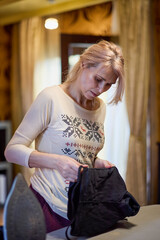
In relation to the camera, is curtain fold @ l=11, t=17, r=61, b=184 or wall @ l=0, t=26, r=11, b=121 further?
wall @ l=0, t=26, r=11, b=121

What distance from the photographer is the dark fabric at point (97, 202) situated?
2.95ft

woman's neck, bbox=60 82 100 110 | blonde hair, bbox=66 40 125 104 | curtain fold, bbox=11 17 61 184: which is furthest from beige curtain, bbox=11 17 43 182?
blonde hair, bbox=66 40 125 104

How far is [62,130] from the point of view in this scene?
1.22m

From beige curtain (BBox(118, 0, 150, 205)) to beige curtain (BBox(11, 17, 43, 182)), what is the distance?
1196mm

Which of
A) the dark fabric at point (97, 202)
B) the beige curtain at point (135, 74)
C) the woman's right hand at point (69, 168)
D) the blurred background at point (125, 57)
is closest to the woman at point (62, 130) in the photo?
the woman's right hand at point (69, 168)

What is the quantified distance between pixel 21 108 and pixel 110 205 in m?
3.46

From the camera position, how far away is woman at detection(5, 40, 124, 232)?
3.88 ft

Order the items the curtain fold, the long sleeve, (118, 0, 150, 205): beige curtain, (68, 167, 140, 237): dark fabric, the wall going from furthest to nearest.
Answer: the wall → the curtain fold → (118, 0, 150, 205): beige curtain → the long sleeve → (68, 167, 140, 237): dark fabric

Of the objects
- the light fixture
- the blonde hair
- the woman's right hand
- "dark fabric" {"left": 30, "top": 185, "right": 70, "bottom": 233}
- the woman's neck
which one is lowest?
"dark fabric" {"left": 30, "top": 185, "right": 70, "bottom": 233}

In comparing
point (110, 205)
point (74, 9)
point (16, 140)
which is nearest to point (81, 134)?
point (16, 140)

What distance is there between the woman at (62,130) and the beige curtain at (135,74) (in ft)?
6.86

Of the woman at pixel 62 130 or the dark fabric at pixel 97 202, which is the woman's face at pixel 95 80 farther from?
the dark fabric at pixel 97 202

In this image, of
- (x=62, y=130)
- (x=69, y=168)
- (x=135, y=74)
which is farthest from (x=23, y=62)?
(x=69, y=168)

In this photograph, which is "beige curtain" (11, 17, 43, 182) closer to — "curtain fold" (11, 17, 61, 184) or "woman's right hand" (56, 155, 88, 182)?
"curtain fold" (11, 17, 61, 184)
